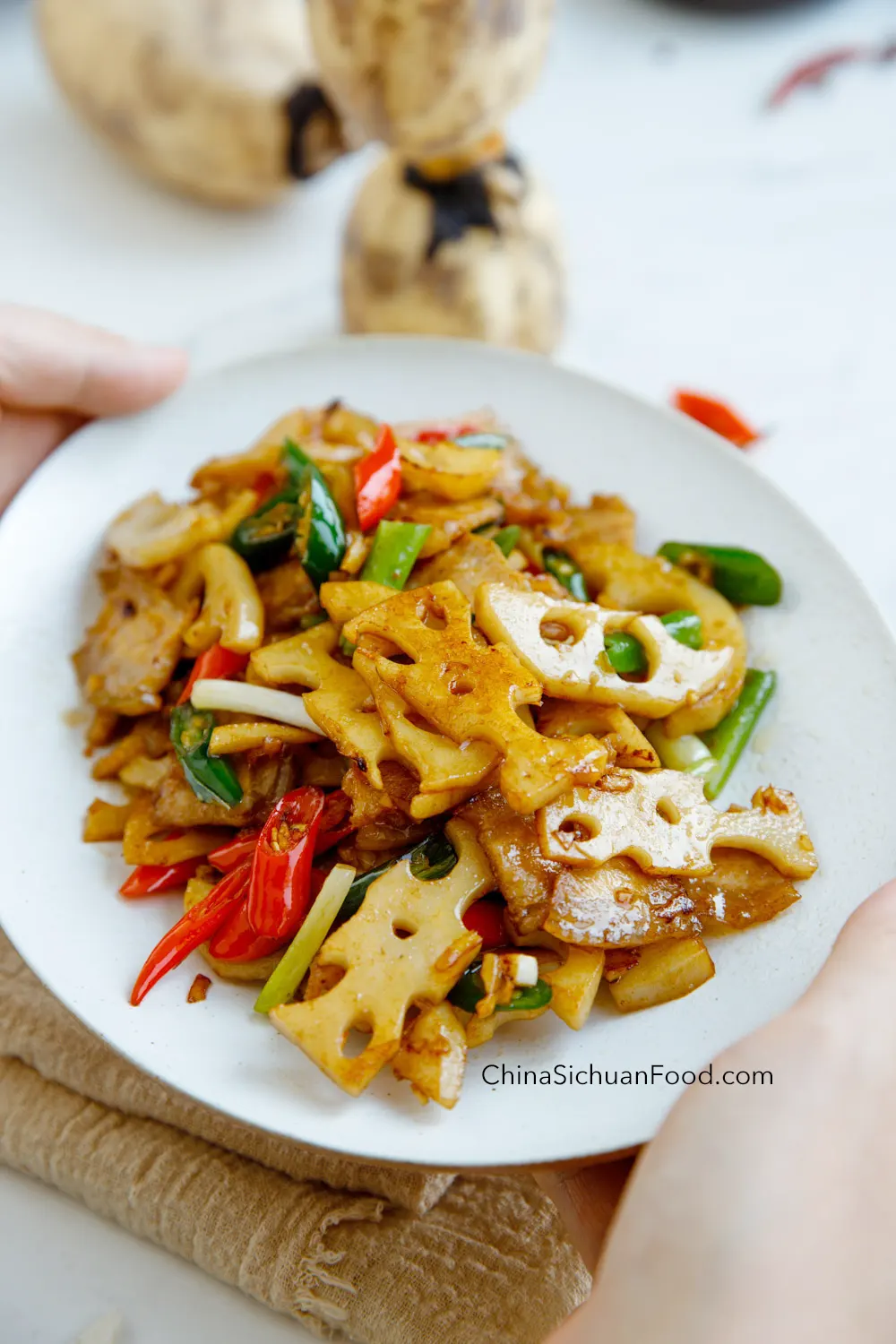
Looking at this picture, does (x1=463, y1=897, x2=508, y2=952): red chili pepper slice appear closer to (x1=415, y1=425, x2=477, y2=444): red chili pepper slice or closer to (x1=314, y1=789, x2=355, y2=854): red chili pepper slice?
(x1=314, y1=789, x2=355, y2=854): red chili pepper slice

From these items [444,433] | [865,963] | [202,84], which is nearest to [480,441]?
[444,433]

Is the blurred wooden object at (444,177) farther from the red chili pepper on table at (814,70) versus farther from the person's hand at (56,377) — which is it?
the red chili pepper on table at (814,70)

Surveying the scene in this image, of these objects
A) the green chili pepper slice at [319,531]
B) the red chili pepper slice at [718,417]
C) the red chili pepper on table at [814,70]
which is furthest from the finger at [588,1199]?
the red chili pepper on table at [814,70]

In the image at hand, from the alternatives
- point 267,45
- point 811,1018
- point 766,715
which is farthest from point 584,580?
point 267,45

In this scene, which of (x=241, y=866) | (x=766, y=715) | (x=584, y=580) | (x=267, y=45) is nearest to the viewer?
(x=241, y=866)

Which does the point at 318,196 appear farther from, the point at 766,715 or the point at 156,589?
the point at 766,715

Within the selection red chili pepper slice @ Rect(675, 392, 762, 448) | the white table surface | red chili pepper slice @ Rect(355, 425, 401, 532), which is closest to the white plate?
red chili pepper slice @ Rect(355, 425, 401, 532)
